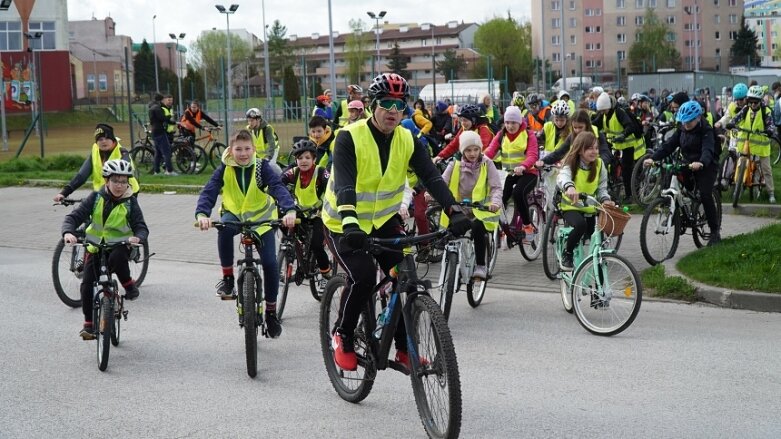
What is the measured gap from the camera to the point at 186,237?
15.6 m

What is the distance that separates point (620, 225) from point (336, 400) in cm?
339

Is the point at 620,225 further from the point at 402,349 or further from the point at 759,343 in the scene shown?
the point at 402,349

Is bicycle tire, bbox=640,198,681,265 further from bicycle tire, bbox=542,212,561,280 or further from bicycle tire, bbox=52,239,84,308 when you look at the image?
bicycle tire, bbox=52,239,84,308

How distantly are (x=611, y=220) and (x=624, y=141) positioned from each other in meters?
8.16

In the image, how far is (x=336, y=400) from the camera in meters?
6.70

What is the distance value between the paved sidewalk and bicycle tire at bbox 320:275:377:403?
4.46 m

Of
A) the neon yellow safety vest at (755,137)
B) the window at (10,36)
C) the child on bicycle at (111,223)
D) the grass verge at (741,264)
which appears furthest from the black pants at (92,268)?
the window at (10,36)

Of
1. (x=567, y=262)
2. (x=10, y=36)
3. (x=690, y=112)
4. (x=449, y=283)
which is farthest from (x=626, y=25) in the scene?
(x=449, y=283)

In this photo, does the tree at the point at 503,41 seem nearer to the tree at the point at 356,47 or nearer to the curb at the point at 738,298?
the tree at the point at 356,47

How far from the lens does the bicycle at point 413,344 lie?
17.6 ft

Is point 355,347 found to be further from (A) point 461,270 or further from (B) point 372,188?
(A) point 461,270

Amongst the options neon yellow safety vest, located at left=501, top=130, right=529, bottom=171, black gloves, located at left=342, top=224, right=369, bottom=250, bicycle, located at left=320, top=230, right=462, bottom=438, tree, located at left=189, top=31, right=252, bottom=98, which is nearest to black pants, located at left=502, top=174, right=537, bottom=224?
neon yellow safety vest, located at left=501, top=130, right=529, bottom=171

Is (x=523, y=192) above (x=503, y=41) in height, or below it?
below

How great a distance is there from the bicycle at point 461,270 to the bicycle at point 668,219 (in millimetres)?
1836
